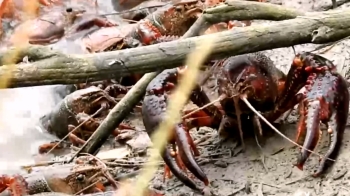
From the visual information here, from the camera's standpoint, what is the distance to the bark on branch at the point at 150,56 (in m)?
2.50

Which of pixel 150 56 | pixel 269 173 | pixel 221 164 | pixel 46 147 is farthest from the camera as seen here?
pixel 46 147

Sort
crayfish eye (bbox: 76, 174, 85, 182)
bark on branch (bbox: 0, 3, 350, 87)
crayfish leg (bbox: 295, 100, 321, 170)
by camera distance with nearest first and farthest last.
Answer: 1. bark on branch (bbox: 0, 3, 350, 87)
2. crayfish leg (bbox: 295, 100, 321, 170)
3. crayfish eye (bbox: 76, 174, 85, 182)

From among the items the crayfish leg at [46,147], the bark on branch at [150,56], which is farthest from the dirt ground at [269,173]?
the crayfish leg at [46,147]

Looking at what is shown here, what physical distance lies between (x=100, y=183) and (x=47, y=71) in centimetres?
167

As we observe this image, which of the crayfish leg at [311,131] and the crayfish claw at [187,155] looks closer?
the crayfish leg at [311,131]

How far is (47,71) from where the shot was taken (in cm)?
251

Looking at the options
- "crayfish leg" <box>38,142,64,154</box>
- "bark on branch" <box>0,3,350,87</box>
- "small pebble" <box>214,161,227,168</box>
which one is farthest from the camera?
"crayfish leg" <box>38,142,64,154</box>

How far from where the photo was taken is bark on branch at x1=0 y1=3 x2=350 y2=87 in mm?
2498

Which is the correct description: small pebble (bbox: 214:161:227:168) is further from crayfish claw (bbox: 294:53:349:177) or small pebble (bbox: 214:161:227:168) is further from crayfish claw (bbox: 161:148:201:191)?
crayfish claw (bbox: 294:53:349:177)

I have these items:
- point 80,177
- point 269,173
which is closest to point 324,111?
point 269,173

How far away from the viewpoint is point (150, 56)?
8.54ft

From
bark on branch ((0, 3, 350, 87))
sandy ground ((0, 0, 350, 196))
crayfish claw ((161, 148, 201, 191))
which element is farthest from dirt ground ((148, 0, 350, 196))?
bark on branch ((0, 3, 350, 87))

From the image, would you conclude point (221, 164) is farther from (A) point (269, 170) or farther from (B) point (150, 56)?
(B) point (150, 56)

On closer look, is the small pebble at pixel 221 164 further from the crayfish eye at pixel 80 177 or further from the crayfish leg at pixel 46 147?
the crayfish leg at pixel 46 147
